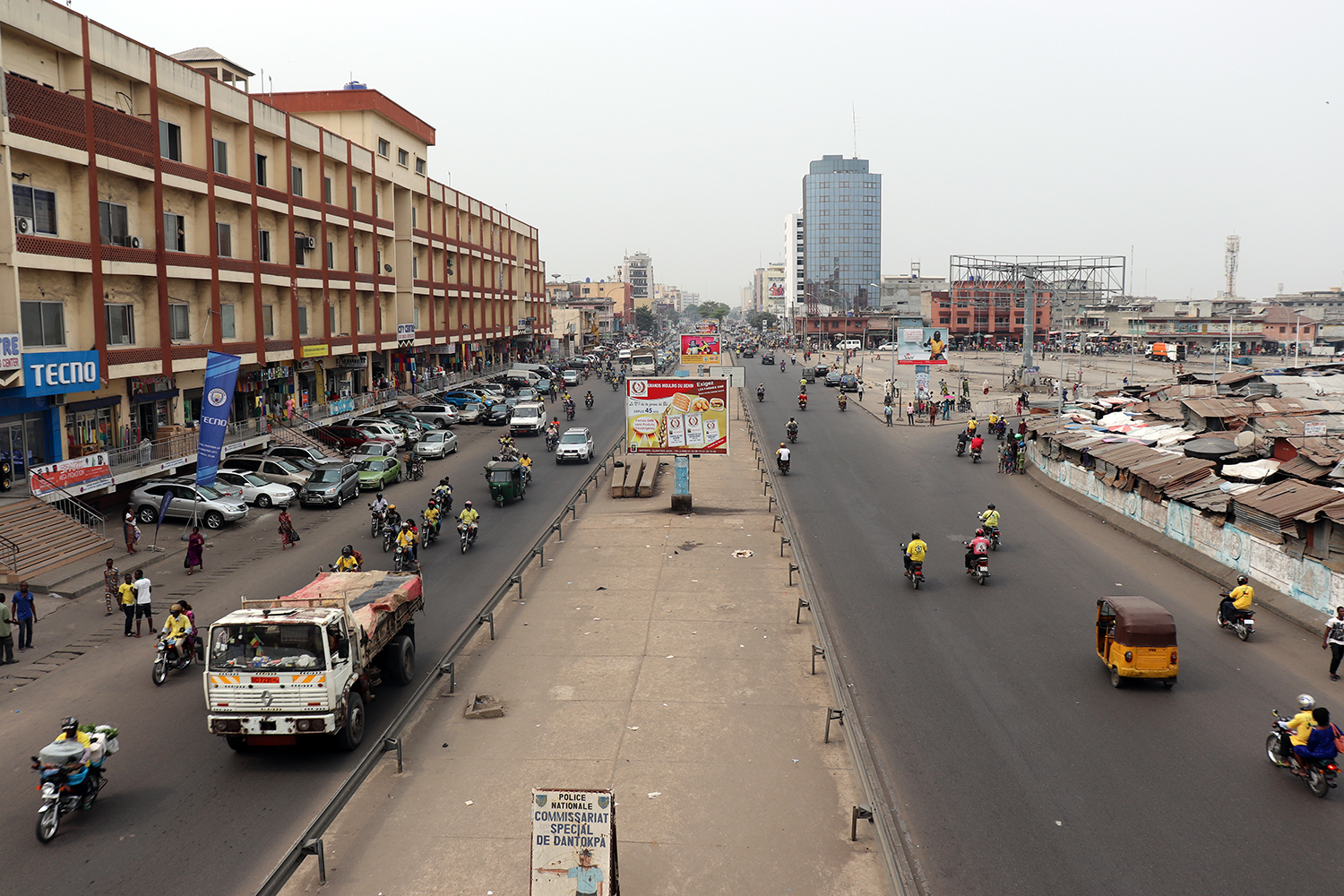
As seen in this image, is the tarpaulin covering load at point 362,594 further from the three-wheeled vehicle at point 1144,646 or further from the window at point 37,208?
the window at point 37,208

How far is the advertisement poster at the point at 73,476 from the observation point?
25391mm

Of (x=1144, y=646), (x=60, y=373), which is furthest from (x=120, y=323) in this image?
(x=1144, y=646)

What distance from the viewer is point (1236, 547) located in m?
21.9

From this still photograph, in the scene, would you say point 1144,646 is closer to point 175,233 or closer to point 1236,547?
point 1236,547

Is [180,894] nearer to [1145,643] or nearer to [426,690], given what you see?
[426,690]

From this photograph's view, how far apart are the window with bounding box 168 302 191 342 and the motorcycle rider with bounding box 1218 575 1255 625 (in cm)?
3409

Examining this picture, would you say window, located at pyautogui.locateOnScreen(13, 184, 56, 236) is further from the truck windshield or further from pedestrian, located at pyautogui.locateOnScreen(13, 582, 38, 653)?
the truck windshield


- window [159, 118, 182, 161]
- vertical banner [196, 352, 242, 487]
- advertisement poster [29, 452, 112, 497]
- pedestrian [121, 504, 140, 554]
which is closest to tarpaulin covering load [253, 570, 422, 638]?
vertical banner [196, 352, 242, 487]

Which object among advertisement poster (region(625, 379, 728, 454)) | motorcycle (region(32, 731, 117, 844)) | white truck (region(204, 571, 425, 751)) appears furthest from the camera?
advertisement poster (region(625, 379, 728, 454))

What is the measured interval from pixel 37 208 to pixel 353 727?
23.6m

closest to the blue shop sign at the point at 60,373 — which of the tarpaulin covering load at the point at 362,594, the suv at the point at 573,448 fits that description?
the tarpaulin covering load at the point at 362,594

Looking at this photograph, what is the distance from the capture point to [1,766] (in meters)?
12.4

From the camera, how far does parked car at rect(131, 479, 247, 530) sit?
28406 millimetres

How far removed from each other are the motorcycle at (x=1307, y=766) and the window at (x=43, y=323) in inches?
1237
